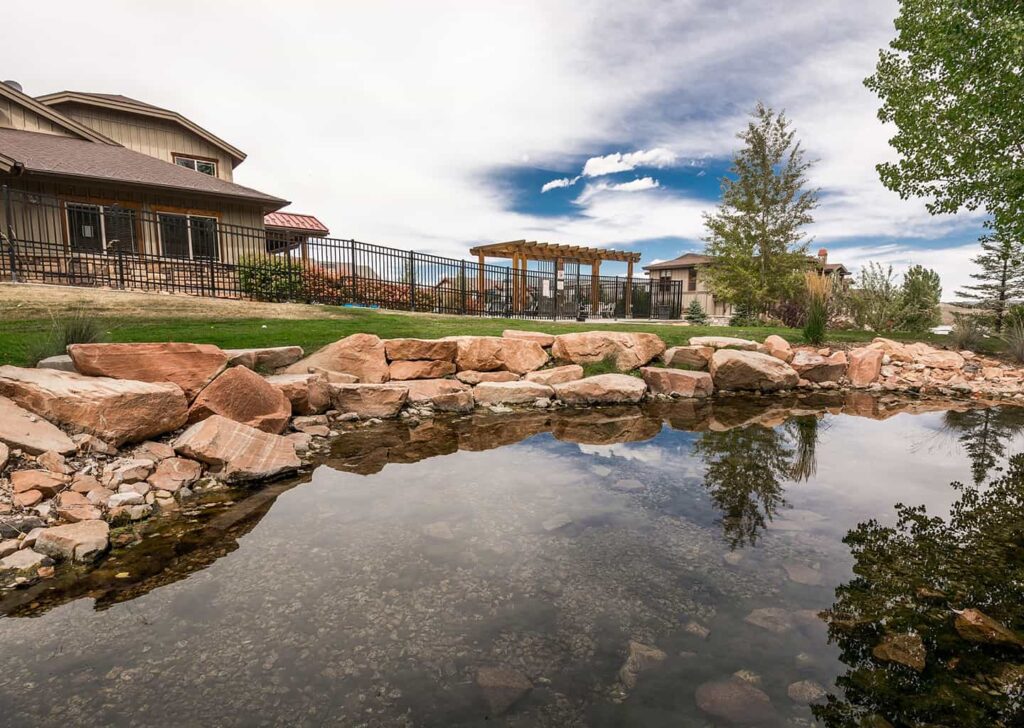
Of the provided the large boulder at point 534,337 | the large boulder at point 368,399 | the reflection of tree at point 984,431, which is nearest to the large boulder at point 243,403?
the large boulder at point 368,399

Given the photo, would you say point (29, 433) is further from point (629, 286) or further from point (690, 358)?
point (629, 286)

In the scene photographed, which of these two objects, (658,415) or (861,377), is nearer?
(658,415)

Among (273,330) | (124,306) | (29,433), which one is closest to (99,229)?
(124,306)

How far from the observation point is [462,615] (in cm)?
246

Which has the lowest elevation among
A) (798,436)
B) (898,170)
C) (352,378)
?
(798,436)

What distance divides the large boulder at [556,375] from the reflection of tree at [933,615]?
4873mm

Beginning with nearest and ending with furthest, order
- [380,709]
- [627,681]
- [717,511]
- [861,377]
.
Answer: [380,709] → [627,681] → [717,511] → [861,377]

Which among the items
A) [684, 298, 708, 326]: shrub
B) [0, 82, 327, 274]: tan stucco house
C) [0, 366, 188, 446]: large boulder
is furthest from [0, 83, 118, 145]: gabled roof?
[684, 298, 708, 326]: shrub

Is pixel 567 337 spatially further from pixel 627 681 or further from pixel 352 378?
pixel 627 681

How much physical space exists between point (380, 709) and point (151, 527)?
2407 millimetres

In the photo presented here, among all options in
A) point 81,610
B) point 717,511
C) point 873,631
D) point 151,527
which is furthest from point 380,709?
point 717,511

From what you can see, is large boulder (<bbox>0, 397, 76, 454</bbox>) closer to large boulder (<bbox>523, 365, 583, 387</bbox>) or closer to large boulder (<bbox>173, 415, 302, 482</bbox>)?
large boulder (<bbox>173, 415, 302, 482</bbox>)

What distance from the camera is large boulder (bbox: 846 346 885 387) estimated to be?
984 centimetres

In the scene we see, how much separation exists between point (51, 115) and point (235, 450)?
718 inches
